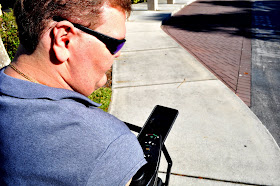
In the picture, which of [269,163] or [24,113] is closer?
[24,113]

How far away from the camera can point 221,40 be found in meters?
6.55

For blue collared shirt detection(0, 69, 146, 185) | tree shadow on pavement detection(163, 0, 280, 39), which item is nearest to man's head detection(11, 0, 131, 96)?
blue collared shirt detection(0, 69, 146, 185)

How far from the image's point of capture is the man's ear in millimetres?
830

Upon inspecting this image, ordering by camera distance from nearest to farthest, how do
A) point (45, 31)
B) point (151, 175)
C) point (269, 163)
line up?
point (45, 31), point (151, 175), point (269, 163)

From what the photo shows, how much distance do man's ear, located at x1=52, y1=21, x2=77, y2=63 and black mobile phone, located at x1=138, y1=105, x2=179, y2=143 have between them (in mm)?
770

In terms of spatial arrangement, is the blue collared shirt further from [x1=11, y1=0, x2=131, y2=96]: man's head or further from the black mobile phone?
the black mobile phone

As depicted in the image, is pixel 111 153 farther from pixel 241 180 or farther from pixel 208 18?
pixel 208 18

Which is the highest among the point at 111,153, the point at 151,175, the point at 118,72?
the point at 111,153

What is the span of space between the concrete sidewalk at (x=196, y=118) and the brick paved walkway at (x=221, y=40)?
14.4 inches

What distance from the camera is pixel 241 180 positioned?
218cm

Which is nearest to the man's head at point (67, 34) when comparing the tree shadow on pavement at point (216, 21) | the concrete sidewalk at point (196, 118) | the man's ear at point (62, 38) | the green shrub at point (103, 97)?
the man's ear at point (62, 38)

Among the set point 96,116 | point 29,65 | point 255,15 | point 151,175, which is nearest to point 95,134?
point 96,116

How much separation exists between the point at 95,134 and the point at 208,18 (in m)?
9.64

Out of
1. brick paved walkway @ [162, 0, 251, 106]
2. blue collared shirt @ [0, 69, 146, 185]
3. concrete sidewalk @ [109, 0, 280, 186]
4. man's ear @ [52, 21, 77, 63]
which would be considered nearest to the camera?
blue collared shirt @ [0, 69, 146, 185]
